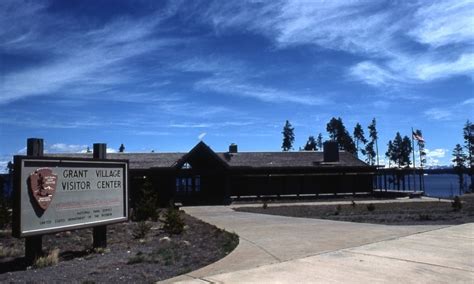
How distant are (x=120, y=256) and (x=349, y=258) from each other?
4455 mm

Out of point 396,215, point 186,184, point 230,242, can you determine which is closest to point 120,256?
point 230,242

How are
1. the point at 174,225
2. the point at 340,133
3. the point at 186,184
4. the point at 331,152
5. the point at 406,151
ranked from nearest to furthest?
the point at 174,225 < the point at 186,184 < the point at 331,152 < the point at 340,133 < the point at 406,151

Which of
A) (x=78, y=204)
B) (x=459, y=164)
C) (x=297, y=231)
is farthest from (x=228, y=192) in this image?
(x=459, y=164)

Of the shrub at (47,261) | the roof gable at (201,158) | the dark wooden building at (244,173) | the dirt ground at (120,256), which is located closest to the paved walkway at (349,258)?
the dirt ground at (120,256)

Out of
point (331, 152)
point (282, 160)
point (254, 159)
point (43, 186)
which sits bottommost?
point (43, 186)

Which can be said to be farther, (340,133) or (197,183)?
(340,133)

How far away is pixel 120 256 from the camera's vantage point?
9.57m

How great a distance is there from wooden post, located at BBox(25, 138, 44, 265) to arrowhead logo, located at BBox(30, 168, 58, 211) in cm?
41

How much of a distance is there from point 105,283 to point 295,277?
2788 millimetres

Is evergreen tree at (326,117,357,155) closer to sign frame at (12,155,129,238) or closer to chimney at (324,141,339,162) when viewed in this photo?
chimney at (324,141,339,162)

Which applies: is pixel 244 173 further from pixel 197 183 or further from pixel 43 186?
pixel 43 186

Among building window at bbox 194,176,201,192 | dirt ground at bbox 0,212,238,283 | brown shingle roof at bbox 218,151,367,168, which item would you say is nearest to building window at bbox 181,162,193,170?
building window at bbox 194,176,201,192

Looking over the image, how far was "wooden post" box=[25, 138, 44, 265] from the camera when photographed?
28.4 ft

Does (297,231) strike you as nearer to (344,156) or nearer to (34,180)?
(34,180)
